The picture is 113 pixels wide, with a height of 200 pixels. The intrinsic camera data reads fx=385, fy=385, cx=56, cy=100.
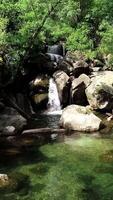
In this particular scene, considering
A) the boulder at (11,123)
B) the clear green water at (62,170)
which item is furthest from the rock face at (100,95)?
the boulder at (11,123)

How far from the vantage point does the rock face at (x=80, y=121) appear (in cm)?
2923

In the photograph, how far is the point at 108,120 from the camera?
31891mm

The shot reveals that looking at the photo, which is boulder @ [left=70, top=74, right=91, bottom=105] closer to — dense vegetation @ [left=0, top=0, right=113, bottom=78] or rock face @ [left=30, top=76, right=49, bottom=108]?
rock face @ [left=30, top=76, right=49, bottom=108]

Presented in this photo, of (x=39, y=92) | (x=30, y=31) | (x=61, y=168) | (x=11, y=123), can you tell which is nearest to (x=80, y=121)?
(x=11, y=123)

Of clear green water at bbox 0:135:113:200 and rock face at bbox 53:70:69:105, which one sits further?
rock face at bbox 53:70:69:105

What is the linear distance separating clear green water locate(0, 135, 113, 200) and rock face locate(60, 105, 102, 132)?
6.55 ft

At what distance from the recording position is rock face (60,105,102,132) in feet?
95.9

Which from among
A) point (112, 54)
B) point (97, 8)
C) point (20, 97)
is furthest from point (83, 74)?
point (97, 8)

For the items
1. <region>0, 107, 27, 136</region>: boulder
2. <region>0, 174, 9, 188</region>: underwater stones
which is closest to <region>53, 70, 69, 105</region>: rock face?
<region>0, 107, 27, 136</region>: boulder

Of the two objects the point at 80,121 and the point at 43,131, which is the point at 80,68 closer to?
the point at 80,121

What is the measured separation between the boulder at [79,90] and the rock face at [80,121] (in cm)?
588

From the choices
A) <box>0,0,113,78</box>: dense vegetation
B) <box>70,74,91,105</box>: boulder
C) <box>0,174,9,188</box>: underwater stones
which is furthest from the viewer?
<box>70,74,91,105</box>: boulder

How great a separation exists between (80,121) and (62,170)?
906 cm

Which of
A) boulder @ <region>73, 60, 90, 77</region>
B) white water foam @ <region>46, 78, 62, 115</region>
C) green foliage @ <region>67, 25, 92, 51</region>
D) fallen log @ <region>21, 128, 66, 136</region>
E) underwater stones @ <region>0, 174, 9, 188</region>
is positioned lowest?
white water foam @ <region>46, 78, 62, 115</region>
